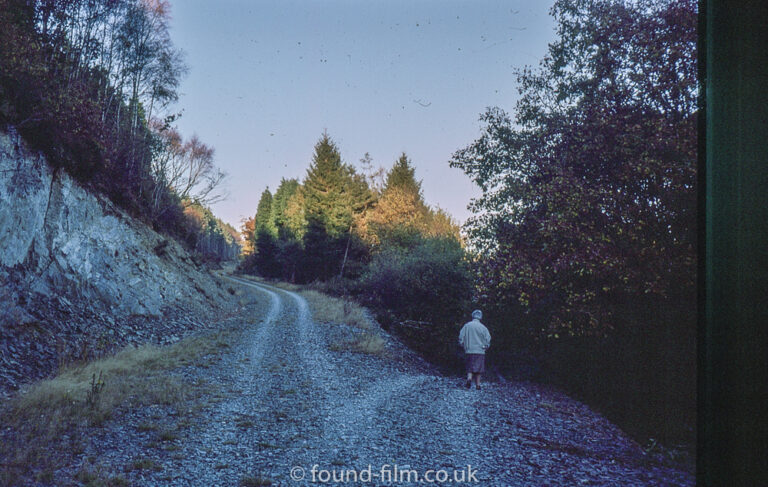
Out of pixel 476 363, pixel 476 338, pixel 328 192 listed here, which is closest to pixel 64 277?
pixel 476 338

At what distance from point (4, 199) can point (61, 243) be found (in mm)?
2137

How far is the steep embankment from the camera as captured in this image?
28.2 feet

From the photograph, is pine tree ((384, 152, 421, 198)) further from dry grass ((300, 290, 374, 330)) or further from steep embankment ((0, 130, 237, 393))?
steep embankment ((0, 130, 237, 393))

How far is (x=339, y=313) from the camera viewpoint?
20.9 metres

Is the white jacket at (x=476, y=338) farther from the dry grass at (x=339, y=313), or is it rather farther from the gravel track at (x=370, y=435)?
the dry grass at (x=339, y=313)

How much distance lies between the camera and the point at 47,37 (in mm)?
12492

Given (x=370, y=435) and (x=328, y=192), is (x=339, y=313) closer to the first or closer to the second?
(x=370, y=435)

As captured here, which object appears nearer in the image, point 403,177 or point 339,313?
point 339,313

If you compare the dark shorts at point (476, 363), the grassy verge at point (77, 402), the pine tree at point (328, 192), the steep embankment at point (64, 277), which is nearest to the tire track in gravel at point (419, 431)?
the dark shorts at point (476, 363)

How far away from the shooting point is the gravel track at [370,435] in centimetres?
493

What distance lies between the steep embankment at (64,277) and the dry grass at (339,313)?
646 centimetres

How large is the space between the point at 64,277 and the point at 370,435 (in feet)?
34.5

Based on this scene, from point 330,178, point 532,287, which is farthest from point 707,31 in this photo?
point 330,178

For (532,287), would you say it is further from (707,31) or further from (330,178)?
(330,178)
